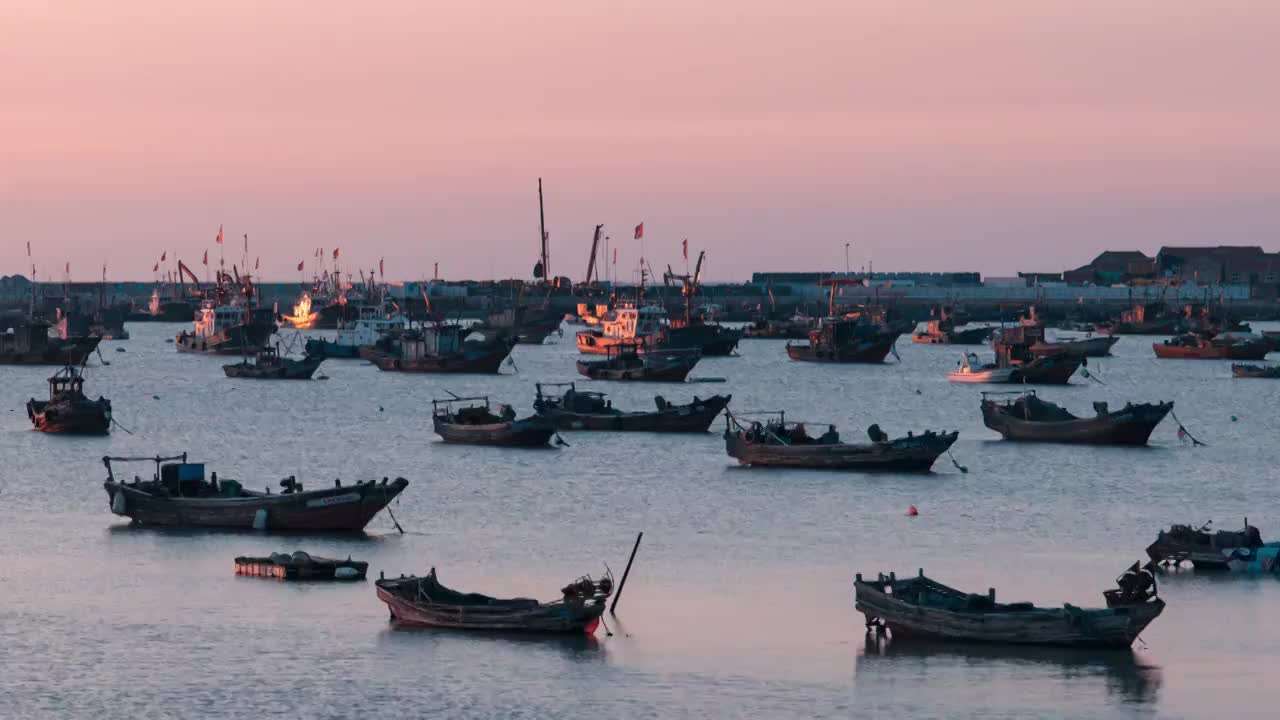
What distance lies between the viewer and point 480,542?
54.5 m

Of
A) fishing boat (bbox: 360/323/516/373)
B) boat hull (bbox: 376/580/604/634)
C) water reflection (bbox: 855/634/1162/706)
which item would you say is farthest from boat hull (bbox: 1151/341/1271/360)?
boat hull (bbox: 376/580/604/634)

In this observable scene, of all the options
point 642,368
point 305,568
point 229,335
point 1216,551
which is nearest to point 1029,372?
point 642,368

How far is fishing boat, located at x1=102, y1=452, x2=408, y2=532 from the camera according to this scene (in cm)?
5375

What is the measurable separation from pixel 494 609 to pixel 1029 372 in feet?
322

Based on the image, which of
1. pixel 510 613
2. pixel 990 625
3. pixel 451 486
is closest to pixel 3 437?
pixel 451 486

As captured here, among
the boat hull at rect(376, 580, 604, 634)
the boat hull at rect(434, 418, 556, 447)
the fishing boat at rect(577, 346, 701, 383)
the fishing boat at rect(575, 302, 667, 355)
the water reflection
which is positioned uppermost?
the fishing boat at rect(575, 302, 667, 355)

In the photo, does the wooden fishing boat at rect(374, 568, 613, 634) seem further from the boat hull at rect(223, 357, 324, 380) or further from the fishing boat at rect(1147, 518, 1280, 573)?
the boat hull at rect(223, 357, 324, 380)

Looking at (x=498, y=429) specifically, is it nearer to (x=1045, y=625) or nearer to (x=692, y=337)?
(x=1045, y=625)

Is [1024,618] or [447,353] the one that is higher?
[447,353]

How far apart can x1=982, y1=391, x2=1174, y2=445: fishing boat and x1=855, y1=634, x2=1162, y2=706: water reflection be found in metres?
43.4

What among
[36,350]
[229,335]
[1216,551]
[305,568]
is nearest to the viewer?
[305,568]

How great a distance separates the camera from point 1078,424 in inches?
3273

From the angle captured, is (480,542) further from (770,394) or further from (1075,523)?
(770,394)

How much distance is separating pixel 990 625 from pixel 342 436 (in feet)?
187
